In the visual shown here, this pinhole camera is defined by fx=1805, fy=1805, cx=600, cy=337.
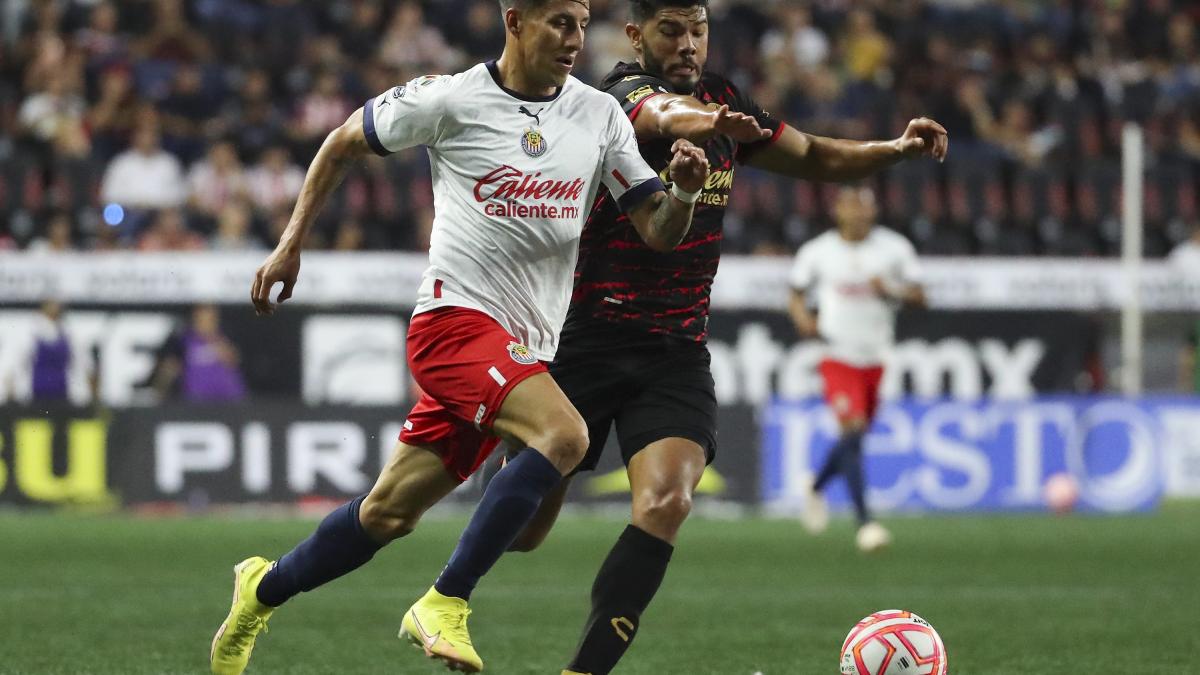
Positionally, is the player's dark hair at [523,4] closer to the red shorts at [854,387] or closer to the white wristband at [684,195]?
the white wristband at [684,195]

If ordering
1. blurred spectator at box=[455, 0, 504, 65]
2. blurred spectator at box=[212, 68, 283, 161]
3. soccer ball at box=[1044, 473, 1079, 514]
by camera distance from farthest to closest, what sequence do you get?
blurred spectator at box=[455, 0, 504, 65]
blurred spectator at box=[212, 68, 283, 161]
soccer ball at box=[1044, 473, 1079, 514]

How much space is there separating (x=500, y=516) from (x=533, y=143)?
3.82ft

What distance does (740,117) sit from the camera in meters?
5.01

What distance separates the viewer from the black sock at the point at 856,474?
12320 mm

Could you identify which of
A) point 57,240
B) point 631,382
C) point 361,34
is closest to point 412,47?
point 361,34

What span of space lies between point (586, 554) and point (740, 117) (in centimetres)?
709

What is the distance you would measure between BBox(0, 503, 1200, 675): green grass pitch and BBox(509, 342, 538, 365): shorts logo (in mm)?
1545

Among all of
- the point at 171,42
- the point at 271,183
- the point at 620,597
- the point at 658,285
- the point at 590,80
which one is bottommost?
the point at 620,597

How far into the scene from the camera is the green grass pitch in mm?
6820

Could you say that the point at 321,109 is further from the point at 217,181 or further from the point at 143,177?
the point at 143,177

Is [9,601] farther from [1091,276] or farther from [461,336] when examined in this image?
[1091,276]

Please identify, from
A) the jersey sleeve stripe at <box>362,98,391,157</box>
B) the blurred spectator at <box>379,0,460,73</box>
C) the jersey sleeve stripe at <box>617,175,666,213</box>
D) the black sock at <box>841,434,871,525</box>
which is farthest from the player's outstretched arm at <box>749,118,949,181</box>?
the blurred spectator at <box>379,0,460,73</box>

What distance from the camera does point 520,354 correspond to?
17.7 ft

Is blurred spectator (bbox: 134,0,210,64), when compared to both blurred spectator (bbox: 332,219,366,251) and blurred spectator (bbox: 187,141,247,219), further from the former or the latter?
blurred spectator (bbox: 332,219,366,251)
